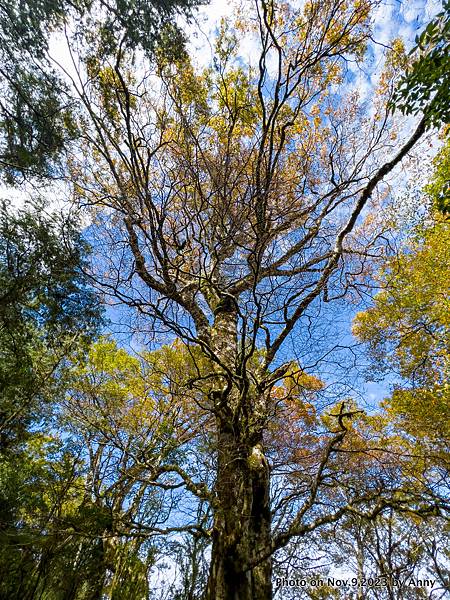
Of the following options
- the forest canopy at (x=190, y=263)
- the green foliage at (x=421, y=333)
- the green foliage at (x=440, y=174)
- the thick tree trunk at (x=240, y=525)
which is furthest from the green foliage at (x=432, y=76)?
the green foliage at (x=421, y=333)

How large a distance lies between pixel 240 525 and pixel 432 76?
3.56 m

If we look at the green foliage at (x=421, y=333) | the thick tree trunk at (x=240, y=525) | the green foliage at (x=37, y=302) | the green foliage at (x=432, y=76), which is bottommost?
the thick tree trunk at (x=240, y=525)

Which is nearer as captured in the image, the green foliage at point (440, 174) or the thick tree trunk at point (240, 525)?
the thick tree trunk at point (240, 525)

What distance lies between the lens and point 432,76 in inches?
97.5

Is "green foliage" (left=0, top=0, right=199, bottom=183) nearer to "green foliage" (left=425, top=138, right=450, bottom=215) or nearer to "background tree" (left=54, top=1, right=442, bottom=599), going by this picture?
"background tree" (left=54, top=1, right=442, bottom=599)

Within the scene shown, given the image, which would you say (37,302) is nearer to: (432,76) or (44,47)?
(44,47)

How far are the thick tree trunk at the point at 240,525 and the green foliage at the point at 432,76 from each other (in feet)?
9.64

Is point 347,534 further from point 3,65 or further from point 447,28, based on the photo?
point 3,65

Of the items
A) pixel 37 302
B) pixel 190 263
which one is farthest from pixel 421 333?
pixel 37 302

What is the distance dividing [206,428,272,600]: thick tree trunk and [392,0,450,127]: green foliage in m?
2.94

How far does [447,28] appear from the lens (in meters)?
2.19

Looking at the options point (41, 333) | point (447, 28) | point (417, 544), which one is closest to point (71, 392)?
point (41, 333)

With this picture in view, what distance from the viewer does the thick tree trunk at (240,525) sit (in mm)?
2217

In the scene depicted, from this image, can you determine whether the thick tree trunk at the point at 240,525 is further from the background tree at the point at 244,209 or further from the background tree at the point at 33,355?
the background tree at the point at 33,355
